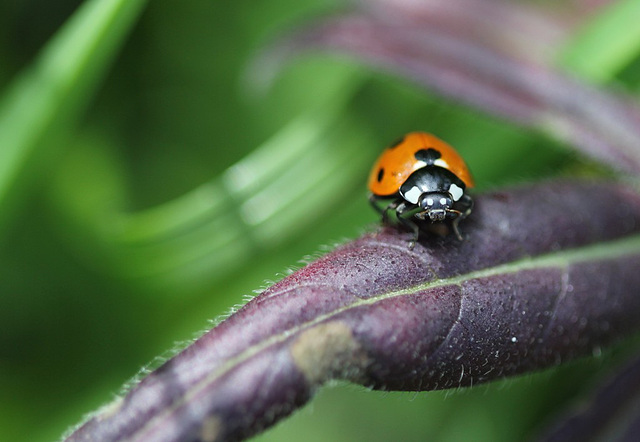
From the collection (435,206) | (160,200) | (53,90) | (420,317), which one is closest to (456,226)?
(435,206)

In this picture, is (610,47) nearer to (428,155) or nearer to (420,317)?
(428,155)

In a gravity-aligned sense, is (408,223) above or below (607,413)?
above

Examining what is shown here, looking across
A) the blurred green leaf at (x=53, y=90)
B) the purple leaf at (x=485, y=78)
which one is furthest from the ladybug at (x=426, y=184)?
the blurred green leaf at (x=53, y=90)

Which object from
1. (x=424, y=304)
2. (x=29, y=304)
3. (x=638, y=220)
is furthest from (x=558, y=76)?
(x=29, y=304)

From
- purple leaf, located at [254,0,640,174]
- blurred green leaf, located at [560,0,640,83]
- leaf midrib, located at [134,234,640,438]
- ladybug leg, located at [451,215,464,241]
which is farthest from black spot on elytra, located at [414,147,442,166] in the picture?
blurred green leaf, located at [560,0,640,83]

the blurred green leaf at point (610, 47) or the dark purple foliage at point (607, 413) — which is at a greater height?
the blurred green leaf at point (610, 47)

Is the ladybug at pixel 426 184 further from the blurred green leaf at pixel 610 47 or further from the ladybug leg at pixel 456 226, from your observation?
the blurred green leaf at pixel 610 47

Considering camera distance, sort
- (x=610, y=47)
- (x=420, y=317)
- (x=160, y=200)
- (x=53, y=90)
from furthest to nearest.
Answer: (x=160, y=200)
(x=610, y=47)
(x=53, y=90)
(x=420, y=317)

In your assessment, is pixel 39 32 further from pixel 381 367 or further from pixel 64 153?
pixel 381 367
